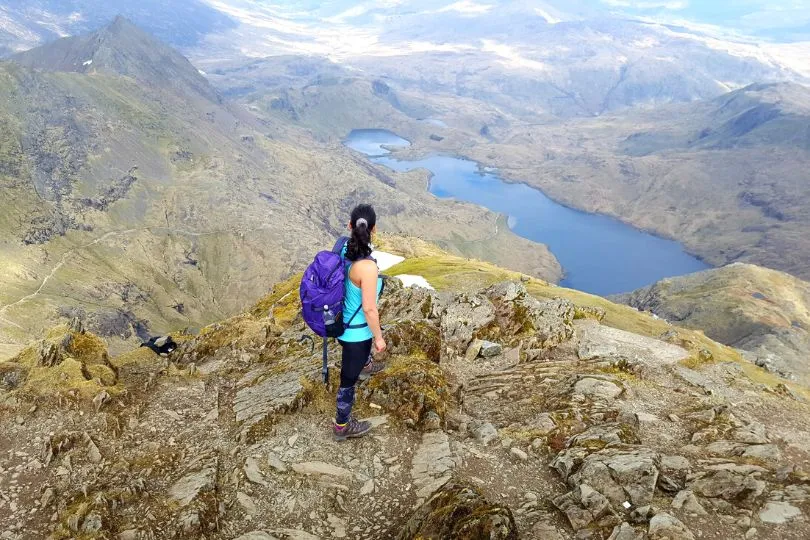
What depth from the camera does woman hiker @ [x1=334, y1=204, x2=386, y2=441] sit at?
11148mm

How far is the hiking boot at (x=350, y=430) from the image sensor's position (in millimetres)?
13820

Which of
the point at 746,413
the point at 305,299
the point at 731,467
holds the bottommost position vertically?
the point at 746,413

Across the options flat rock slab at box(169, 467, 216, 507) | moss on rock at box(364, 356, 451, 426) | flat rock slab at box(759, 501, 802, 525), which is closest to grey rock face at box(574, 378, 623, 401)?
moss on rock at box(364, 356, 451, 426)

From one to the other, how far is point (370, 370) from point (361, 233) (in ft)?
23.8

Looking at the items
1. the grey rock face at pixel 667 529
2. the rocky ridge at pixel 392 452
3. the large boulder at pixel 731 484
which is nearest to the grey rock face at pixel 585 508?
the rocky ridge at pixel 392 452

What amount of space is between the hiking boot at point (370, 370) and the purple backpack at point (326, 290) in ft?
17.3

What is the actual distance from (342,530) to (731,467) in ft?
32.0

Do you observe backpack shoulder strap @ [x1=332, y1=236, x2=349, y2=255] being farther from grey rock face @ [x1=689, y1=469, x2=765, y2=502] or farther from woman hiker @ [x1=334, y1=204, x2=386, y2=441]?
grey rock face @ [x1=689, y1=469, x2=765, y2=502]

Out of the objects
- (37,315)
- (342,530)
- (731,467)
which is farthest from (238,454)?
(37,315)

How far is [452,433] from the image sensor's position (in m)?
14.8

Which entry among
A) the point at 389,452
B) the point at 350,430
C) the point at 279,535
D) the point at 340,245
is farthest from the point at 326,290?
the point at 279,535

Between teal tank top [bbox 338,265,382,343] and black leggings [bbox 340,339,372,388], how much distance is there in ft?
0.51

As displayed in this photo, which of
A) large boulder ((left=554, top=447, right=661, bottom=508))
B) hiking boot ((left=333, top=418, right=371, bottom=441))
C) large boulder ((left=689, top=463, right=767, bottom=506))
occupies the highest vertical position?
large boulder ((left=689, top=463, right=767, bottom=506))

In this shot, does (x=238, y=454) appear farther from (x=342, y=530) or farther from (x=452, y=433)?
(x=452, y=433)
